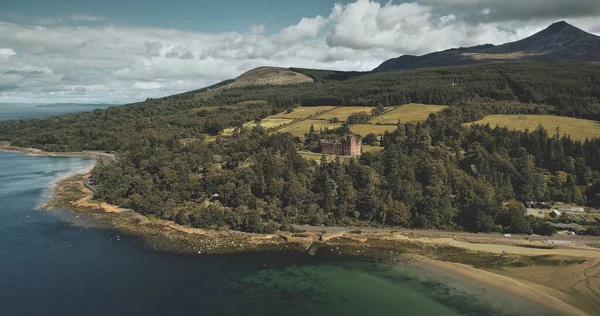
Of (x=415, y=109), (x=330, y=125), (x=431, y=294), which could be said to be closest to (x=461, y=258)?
(x=431, y=294)

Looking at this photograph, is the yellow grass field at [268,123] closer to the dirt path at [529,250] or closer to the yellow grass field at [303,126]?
the yellow grass field at [303,126]

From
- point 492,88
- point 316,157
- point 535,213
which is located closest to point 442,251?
point 535,213

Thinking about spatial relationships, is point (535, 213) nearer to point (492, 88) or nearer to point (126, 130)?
point (492, 88)

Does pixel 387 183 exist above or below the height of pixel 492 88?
below

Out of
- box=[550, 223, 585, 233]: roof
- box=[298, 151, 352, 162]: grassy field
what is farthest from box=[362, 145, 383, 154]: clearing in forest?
box=[550, 223, 585, 233]: roof

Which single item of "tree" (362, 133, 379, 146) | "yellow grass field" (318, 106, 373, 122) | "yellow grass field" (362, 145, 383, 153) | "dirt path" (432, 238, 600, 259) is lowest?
"dirt path" (432, 238, 600, 259)

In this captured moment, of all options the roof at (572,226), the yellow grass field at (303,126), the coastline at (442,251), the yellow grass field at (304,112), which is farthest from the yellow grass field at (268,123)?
the roof at (572,226)

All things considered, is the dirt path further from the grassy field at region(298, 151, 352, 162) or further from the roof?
the grassy field at region(298, 151, 352, 162)
